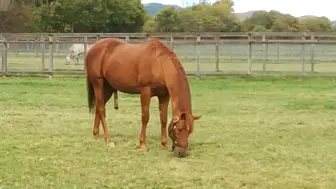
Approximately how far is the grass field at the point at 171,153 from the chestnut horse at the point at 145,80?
37cm

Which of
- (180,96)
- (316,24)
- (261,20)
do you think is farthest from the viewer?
(261,20)

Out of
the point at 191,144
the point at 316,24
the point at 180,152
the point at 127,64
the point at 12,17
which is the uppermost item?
A: the point at 12,17

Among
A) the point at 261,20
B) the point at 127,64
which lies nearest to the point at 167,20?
the point at 261,20

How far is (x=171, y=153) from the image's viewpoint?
797cm

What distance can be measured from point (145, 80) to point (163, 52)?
0.46 metres

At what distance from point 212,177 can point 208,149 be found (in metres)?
1.77

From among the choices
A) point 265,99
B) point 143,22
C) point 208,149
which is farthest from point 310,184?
point 143,22

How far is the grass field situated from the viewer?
645 cm

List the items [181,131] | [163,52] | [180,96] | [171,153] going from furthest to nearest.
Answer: [163,52] → [171,153] → [180,96] → [181,131]

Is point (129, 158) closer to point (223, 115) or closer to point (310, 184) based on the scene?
point (310, 184)

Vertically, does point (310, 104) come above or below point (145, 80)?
below

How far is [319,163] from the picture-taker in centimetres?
740

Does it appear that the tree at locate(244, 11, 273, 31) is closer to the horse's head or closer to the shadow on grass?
the shadow on grass

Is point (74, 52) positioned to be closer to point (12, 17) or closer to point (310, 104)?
point (310, 104)
